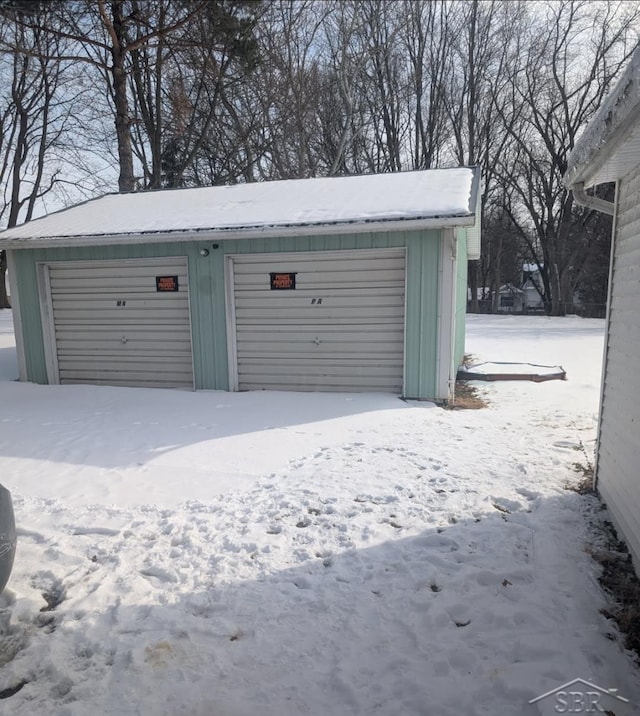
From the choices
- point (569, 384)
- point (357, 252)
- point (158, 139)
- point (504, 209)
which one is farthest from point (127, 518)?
point (504, 209)

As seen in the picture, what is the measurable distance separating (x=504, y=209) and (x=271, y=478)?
92.9 ft

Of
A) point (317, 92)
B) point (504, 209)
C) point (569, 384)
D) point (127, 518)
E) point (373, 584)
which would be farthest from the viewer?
point (504, 209)

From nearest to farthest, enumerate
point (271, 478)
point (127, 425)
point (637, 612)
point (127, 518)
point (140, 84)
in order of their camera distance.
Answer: point (637, 612)
point (127, 518)
point (271, 478)
point (127, 425)
point (140, 84)

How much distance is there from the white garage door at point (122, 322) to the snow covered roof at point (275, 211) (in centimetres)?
52

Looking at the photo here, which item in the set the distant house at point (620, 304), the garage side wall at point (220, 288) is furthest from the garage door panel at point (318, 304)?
the distant house at point (620, 304)

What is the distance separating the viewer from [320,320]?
6.80 meters

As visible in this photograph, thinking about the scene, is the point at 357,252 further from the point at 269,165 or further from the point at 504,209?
the point at 504,209

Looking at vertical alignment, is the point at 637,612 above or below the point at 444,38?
below

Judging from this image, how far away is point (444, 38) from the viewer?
78.4ft

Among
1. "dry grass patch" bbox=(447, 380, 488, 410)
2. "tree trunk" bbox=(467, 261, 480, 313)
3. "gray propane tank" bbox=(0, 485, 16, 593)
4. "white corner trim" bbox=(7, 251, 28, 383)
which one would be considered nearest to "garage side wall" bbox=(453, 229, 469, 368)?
"dry grass patch" bbox=(447, 380, 488, 410)

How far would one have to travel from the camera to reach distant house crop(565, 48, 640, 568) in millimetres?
2392

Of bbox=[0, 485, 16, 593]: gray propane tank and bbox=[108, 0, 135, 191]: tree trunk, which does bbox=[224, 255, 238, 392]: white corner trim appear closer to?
bbox=[0, 485, 16, 593]: gray propane tank

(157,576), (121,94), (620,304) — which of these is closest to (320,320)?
(620,304)

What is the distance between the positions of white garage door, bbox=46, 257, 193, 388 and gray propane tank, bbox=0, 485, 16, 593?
4.88 meters
